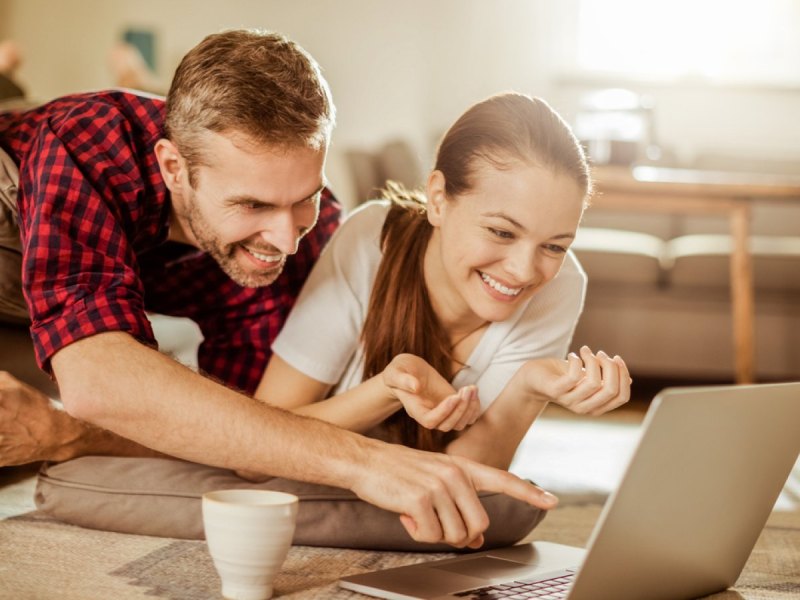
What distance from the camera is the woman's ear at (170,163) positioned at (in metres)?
1.50

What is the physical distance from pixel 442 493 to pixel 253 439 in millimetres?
239

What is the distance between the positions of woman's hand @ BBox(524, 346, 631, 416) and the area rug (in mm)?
253

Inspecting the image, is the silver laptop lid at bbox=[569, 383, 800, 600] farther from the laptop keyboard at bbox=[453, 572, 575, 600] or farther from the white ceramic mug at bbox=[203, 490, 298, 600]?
the white ceramic mug at bbox=[203, 490, 298, 600]

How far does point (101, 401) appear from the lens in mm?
1260

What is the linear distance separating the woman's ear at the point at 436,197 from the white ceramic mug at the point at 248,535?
1.91ft

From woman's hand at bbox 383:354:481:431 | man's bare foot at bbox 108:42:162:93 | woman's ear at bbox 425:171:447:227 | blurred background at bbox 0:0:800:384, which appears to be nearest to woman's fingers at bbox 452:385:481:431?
woman's hand at bbox 383:354:481:431

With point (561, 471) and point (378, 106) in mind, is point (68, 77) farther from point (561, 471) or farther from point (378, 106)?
point (561, 471)

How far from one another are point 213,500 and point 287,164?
1.73 ft

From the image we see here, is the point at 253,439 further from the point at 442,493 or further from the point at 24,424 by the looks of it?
the point at 24,424

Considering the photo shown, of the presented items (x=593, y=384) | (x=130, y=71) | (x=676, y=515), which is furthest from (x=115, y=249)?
(x=130, y=71)

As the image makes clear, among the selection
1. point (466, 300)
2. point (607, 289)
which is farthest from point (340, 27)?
point (466, 300)

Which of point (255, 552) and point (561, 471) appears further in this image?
point (561, 471)

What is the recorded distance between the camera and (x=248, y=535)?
1.03 meters

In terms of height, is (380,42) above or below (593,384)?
above
